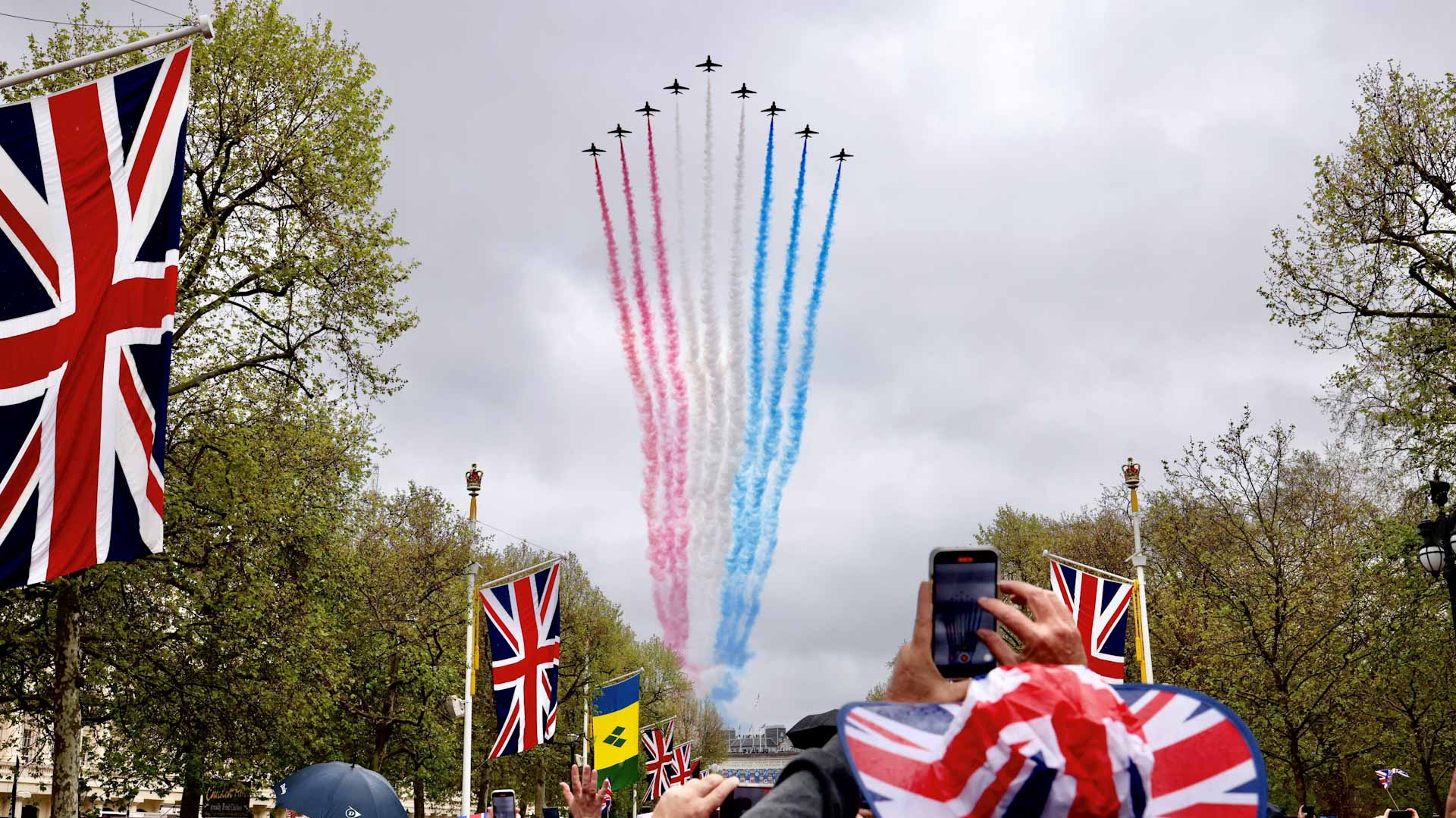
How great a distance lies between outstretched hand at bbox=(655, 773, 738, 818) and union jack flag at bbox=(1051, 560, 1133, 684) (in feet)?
67.9

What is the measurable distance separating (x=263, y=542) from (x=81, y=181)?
16.2 metres

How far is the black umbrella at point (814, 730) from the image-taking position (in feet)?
12.0

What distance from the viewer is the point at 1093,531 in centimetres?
6069

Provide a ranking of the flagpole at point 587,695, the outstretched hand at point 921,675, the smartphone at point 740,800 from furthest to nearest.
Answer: the flagpole at point 587,695 < the smartphone at point 740,800 < the outstretched hand at point 921,675

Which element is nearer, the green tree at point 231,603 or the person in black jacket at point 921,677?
the person in black jacket at point 921,677

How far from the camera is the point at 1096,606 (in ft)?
75.6

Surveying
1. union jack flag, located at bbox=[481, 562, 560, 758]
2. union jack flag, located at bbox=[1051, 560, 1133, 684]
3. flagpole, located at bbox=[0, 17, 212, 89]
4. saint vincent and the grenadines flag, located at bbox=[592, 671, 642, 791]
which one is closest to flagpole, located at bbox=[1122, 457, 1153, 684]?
union jack flag, located at bbox=[1051, 560, 1133, 684]

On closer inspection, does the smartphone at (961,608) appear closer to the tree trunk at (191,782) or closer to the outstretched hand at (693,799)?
the outstretched hand at (693,799)

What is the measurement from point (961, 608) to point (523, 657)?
19431mm

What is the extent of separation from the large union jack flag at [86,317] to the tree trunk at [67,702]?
545 inches

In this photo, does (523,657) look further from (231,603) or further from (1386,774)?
(1386,774)

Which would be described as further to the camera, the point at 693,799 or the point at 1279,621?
the point at 1279,621

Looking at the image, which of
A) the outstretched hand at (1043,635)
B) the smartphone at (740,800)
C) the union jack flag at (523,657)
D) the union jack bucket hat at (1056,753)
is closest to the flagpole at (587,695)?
the union jack flag at (523,657)

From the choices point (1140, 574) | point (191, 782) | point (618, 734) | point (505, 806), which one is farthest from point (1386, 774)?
point (191, 782)
